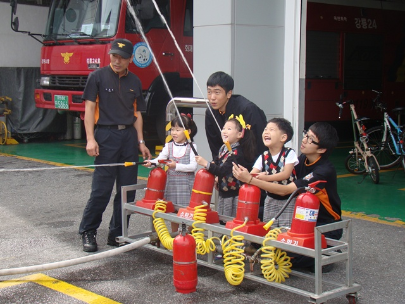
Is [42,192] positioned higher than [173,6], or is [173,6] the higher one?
[173,6]

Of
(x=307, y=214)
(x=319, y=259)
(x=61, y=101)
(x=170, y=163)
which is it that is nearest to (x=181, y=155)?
(x=170, y=163)

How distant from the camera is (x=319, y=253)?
372 centimetres

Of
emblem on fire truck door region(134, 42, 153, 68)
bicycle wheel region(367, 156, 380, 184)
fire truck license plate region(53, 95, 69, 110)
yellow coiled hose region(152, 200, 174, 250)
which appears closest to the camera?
yellow coiled hose region(152, 200, 174, 250)

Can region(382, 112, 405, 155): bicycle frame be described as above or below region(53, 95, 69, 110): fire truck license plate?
below

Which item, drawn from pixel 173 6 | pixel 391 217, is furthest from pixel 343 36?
pixel 391 217

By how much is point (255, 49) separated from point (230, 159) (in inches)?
101

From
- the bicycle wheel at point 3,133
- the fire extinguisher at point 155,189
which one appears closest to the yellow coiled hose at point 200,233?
the fire extinguisher at point 155,189

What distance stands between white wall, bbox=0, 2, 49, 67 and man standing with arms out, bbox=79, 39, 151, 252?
918 cm

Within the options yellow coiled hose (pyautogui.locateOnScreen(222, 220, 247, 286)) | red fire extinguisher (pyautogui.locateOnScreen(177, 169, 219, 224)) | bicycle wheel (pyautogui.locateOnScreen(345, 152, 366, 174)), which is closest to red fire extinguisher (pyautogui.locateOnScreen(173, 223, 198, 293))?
yellow coiled hose (pyautogui.locateOnScreen(222, 220, 247, 286))

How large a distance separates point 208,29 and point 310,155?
2.89 m

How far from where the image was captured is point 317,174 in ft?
14.4

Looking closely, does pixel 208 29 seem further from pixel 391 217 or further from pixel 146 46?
pixel 146 46

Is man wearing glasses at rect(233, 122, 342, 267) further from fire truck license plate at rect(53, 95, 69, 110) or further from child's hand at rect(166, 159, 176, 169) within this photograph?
fire truck license plate at rect(53, 95, 69, 110)

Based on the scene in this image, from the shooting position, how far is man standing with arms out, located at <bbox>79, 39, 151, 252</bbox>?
17.3 feet
